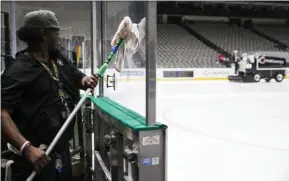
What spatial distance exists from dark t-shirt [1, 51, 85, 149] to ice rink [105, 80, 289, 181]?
1.21ft

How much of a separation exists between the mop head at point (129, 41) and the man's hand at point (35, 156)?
0.55m

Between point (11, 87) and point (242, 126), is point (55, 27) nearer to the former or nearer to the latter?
point (11, 87)

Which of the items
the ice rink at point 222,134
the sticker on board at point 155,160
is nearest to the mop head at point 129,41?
the ice rink at point 222,134

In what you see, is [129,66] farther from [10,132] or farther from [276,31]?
[276,31]

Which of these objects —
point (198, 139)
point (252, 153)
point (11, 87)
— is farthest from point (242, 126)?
point (11, 87)

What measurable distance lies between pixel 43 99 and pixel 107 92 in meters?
0.72

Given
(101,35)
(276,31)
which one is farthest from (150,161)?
(276,31)

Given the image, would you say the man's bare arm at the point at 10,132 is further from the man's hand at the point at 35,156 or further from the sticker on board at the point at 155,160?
the sticker on board at the point at 155,160

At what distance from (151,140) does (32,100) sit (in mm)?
479

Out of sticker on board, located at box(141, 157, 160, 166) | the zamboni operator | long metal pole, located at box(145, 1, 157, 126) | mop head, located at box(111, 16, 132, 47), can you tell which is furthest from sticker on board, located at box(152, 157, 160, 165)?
mop head, located at box(111, 16, 132, 47)

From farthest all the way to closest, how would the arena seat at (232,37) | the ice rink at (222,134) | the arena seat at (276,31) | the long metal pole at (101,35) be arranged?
the arena seat at (276,31)
the arena seat at (232,37)
the ice rink at (222,134)
the long metal pole at (101,35)

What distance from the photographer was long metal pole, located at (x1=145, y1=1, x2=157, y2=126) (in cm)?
124

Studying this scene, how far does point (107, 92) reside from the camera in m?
2.01

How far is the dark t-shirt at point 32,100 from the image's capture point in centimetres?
122
